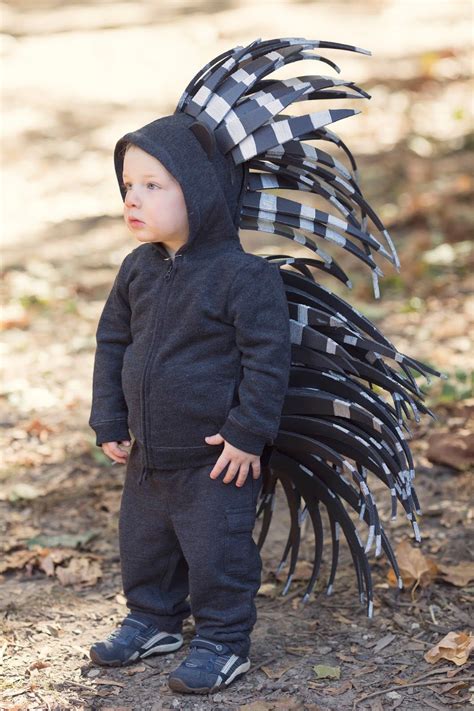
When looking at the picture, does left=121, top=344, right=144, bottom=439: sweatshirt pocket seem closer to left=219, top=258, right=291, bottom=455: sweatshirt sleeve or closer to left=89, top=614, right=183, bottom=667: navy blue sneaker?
left=219, top=258, right=291, bottom=455: sweatshirt sleeve

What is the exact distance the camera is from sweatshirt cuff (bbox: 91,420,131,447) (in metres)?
3.04

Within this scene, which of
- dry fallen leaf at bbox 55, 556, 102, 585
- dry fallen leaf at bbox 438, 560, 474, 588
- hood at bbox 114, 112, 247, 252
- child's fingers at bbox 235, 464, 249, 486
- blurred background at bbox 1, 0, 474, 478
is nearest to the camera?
hood at bbox 114, 112, 247, 252

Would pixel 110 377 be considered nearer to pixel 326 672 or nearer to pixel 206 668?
pixel 206 668

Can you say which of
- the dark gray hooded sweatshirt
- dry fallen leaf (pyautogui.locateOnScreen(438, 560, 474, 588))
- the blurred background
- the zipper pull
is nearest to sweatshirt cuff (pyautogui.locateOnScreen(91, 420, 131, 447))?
the dark gray hooded sweatshirt

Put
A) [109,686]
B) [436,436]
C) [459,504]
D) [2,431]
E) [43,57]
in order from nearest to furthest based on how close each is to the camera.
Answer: [109,686]
[459,504]
[436,436]
[2,431]
[43,57]

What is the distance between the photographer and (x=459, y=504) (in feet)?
12.8

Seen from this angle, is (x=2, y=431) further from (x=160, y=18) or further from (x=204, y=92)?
(x=160, y=18)

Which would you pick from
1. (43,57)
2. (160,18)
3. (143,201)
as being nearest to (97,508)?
(143,201)

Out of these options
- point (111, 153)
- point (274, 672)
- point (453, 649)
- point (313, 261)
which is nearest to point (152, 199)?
point (313, 261)

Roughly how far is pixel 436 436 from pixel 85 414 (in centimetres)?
171

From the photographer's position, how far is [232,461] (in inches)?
111

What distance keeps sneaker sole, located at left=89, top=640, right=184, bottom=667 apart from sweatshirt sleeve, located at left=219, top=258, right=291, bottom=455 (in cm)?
79

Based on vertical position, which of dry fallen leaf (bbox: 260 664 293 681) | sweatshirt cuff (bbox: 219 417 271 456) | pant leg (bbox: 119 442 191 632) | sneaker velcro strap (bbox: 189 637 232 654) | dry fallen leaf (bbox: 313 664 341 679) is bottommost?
dry fallen leaf (bbox: 260 664 293 681)

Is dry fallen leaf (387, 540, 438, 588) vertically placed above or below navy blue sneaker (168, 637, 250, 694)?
above
